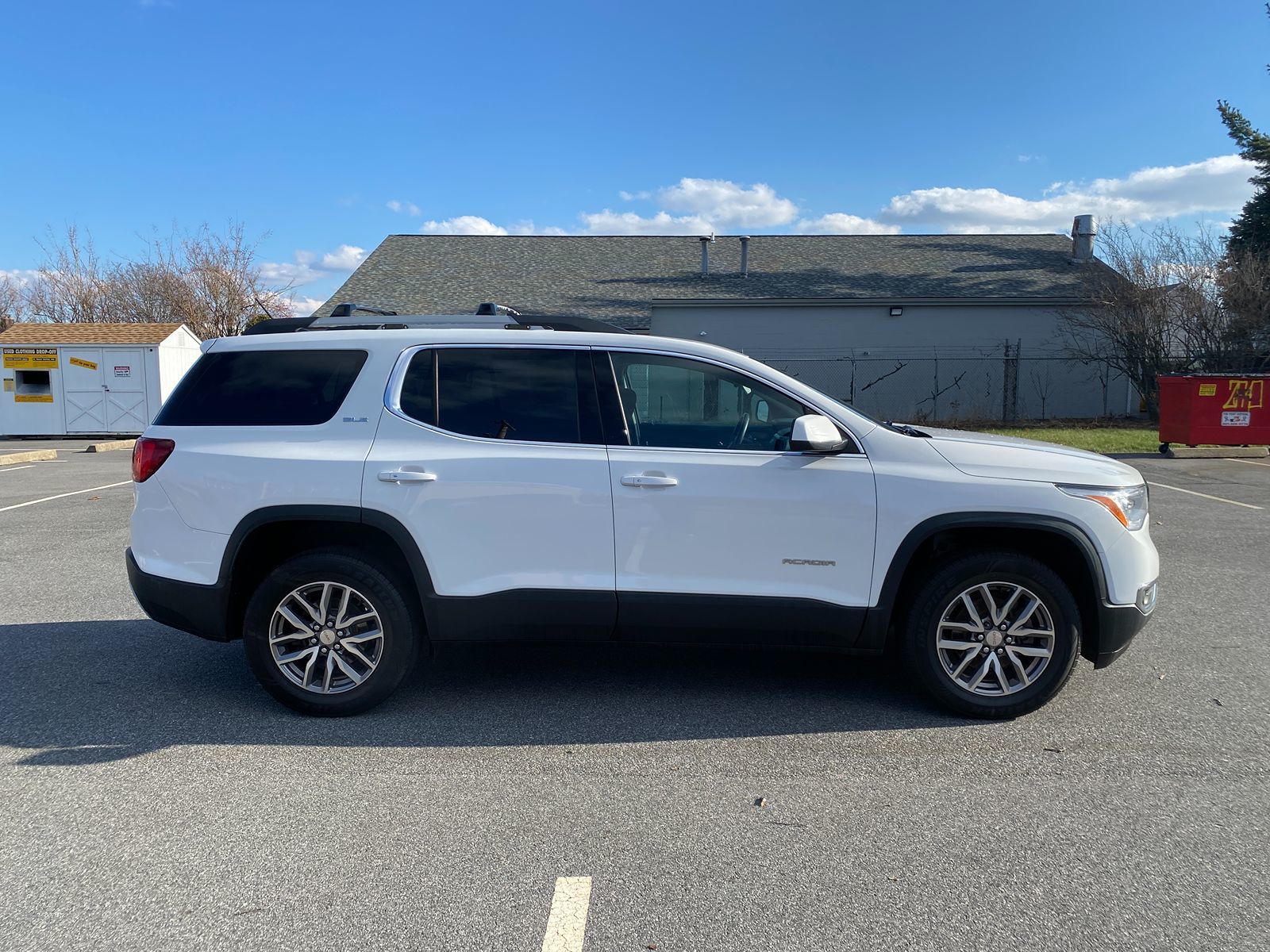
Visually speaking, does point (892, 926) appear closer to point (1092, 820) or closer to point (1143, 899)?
point (1143, 899)

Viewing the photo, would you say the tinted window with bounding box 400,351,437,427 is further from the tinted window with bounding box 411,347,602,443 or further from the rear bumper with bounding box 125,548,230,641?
the rear bumper with bounding box 125,548,230,641

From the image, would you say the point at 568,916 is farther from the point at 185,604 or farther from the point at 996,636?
the point at 185,604

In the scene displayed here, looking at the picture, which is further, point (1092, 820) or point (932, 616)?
point (932, 616)

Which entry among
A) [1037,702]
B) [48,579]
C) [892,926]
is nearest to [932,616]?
[1037,702]

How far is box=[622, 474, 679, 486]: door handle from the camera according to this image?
4246 millimetres

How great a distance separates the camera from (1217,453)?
1766 centimetres

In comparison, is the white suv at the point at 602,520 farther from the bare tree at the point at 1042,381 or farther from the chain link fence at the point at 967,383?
the bare tree at the point at 1042,381

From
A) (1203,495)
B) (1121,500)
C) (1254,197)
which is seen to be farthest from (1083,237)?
(1121,500)

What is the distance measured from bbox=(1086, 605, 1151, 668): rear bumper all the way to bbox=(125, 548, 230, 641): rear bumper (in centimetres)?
423

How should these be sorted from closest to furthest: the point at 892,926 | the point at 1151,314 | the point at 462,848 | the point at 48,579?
1. the point at 892,926
2. the point at 462,848
3. the point at 48,579
4. the point at 1151,314

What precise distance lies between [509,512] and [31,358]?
2672 centimetres

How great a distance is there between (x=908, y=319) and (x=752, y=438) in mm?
22605

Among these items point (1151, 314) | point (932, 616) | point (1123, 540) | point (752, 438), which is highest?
point (1151, 314)

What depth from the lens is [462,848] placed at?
10.6ft
